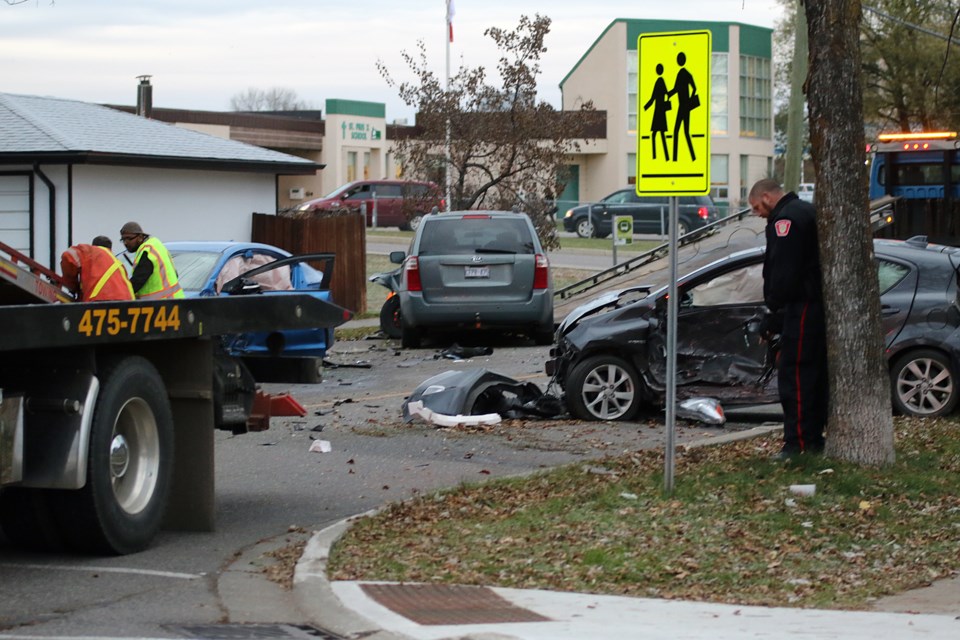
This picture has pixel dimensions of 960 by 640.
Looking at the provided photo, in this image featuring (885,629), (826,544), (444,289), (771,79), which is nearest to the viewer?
(885,629)

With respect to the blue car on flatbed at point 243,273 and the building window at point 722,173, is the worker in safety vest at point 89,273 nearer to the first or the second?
the blue car on flatbed at point 243,273

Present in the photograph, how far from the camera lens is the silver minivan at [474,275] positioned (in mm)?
18906

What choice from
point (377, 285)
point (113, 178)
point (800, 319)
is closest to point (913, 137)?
point (377, 285)

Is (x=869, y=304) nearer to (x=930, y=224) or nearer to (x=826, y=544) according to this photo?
(x=826, y=544)

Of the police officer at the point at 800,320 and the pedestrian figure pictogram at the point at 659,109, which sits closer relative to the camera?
the pedestrian figure pictogram at the point at 659,109

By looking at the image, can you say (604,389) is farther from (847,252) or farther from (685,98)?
(685,98)

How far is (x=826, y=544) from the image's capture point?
770 centimetres

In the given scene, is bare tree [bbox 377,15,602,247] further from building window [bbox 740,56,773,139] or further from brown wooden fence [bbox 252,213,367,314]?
building window [bbox 740,56,773,139]

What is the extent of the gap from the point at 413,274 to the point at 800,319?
32.3ft

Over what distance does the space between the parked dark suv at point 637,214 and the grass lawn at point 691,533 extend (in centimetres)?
3400

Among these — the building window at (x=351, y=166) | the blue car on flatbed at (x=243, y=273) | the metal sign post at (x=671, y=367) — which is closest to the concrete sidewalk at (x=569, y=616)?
the metal sign post at (x=671, y=367)

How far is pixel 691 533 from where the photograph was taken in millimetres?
7844

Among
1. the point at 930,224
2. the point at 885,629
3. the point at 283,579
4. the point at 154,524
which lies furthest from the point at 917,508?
Answer: the point at 930,224

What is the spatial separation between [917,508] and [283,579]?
3.93 m
